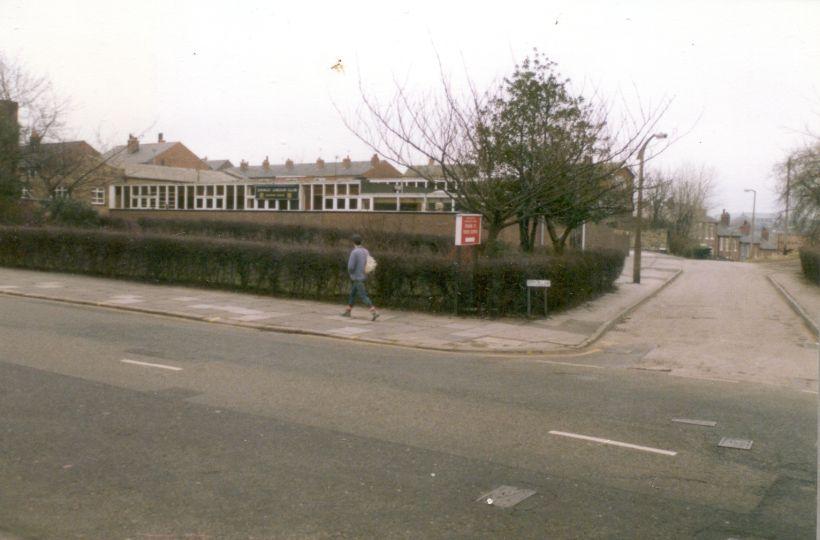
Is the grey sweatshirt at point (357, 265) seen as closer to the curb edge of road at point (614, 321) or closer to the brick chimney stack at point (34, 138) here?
the curb edge of road at point (614, 321)

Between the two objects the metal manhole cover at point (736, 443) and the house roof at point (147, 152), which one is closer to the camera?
the metal manhole cover at point (736, 443)

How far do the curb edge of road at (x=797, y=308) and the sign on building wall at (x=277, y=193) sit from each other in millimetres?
25834

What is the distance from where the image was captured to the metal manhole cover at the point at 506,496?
5508 mm

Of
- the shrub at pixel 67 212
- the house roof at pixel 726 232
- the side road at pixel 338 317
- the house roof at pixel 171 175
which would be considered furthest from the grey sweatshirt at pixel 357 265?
the house roof at pixel 726 232

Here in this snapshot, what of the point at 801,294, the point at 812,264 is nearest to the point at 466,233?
the point at 801,294

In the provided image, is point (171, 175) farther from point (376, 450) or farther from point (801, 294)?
point (376, 450)

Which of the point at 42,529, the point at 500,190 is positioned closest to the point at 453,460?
the point at 42,529

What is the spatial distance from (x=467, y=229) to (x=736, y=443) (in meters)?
10.6

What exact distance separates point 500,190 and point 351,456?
15.8 meters

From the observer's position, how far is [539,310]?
1820cm

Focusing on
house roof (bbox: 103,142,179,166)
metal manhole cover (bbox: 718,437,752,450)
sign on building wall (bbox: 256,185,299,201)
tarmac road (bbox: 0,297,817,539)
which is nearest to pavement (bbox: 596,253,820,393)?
tarmac road (bbox: 0,297,817,539)

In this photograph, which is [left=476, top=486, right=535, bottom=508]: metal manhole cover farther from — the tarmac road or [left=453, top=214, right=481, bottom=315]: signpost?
[left=453, top=214, right=481, bottom=315]: signpost

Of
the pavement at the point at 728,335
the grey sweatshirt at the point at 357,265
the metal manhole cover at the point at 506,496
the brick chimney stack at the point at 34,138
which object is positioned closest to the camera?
the metal manhole cover at the point at 506,496

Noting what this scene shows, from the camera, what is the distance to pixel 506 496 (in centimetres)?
566
